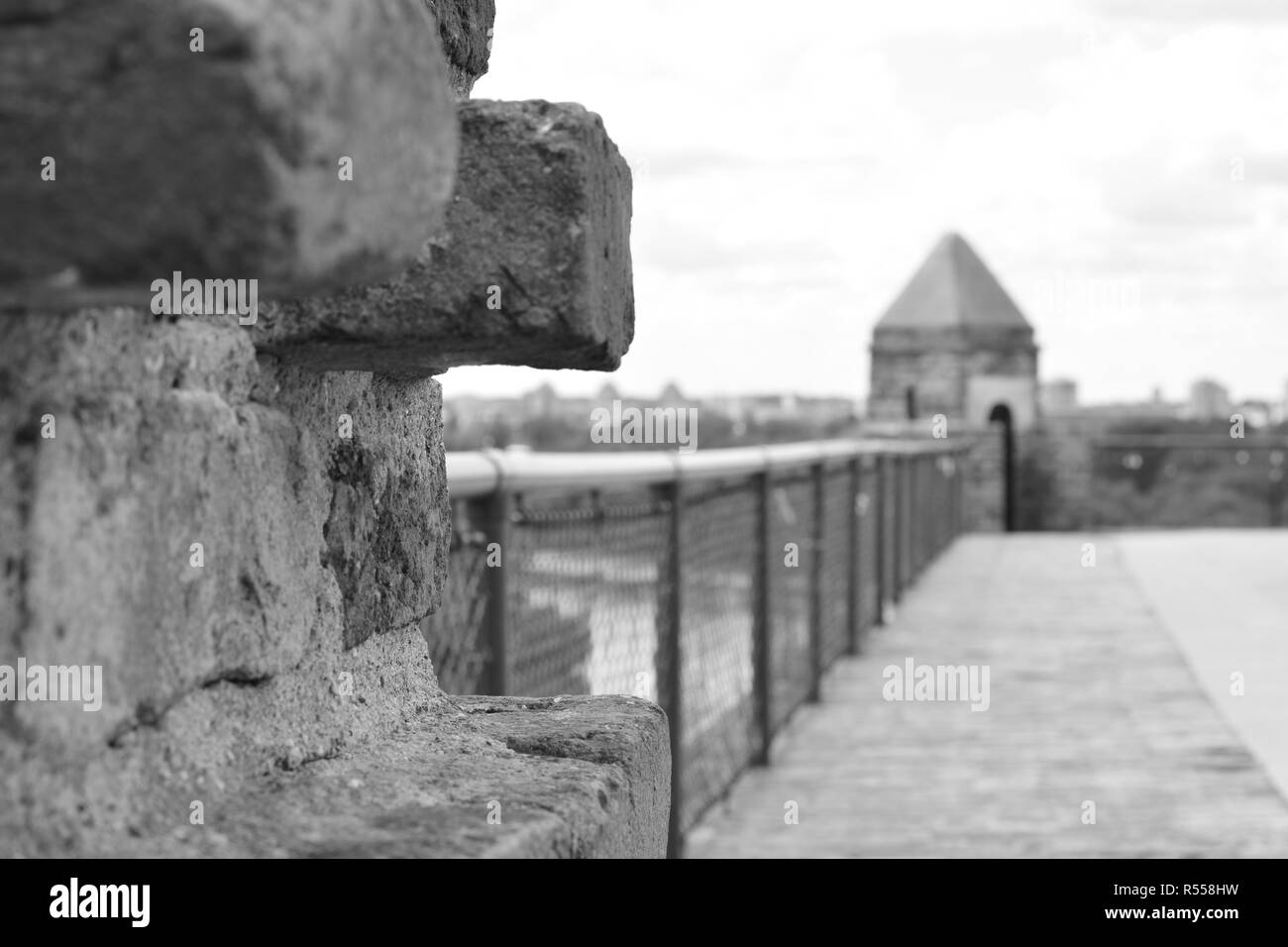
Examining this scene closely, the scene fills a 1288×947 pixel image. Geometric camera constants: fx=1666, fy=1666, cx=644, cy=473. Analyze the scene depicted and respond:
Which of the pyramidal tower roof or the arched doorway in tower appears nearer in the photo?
the arched doorway in tower

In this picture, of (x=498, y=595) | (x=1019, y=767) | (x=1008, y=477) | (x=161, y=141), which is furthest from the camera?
(x=1008, y=477)

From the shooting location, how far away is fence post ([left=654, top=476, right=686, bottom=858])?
4.77m

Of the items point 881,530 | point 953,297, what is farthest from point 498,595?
point 953,297

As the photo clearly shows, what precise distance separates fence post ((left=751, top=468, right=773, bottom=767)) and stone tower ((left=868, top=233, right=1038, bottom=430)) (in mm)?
23669

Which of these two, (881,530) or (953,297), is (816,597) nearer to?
(881,530)

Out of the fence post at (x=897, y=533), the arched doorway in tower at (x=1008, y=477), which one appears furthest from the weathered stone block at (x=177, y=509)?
the arched doorway in tower at (x=1008, y=477)

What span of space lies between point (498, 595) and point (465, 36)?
152 cm

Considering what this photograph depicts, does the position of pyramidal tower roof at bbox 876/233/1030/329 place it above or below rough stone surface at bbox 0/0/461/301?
above

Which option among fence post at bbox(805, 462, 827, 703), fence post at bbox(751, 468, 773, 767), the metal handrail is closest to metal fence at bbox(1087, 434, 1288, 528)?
fence post at bbox(805, 462, 827, 703)

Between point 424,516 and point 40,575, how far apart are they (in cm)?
82

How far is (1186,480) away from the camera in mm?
26031

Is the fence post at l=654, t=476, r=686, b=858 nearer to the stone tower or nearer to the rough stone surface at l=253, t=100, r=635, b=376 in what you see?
the rough stone surface at l=253, t=100, r=635, b=376

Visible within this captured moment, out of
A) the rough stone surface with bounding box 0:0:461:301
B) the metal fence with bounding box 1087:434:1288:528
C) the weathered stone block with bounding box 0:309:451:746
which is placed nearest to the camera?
the rough stone surface with bounding box 0:0:461:301
